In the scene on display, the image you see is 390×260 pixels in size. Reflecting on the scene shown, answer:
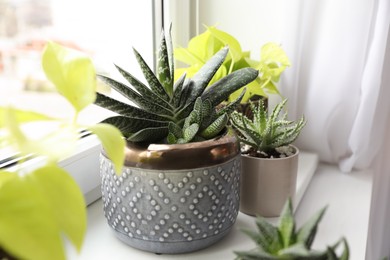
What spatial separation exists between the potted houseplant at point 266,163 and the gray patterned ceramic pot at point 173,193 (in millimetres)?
95

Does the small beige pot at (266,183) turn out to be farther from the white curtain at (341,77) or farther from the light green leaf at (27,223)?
the light green leaf at (27,223)

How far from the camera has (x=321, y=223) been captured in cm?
73

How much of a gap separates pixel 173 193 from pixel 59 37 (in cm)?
39

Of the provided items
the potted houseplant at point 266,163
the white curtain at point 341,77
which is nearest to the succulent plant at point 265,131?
the potted houseplant at point 266,163

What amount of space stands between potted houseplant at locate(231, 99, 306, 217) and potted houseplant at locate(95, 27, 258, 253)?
0.26ft

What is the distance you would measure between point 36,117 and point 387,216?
3.23 ft

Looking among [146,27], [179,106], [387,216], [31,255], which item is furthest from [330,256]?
[387,216]

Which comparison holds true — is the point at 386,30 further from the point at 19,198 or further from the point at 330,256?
the point at 19,198

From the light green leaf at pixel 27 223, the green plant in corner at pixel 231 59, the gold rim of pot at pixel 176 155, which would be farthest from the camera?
the green plant in corner at pixel 231 59

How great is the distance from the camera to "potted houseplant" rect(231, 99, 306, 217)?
26.1 inches

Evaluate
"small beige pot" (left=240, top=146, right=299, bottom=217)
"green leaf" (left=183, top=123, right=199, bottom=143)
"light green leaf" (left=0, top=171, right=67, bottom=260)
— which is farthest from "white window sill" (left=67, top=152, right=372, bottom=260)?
"light green leaf" (left=0, top=171, right=67, bottom=260)

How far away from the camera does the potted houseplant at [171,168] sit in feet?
1.73

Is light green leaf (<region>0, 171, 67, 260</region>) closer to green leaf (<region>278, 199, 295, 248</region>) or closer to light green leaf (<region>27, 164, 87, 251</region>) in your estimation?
light green leaf (<region>27, 164, 87, 251</region>)

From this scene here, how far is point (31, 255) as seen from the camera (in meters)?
0.25
